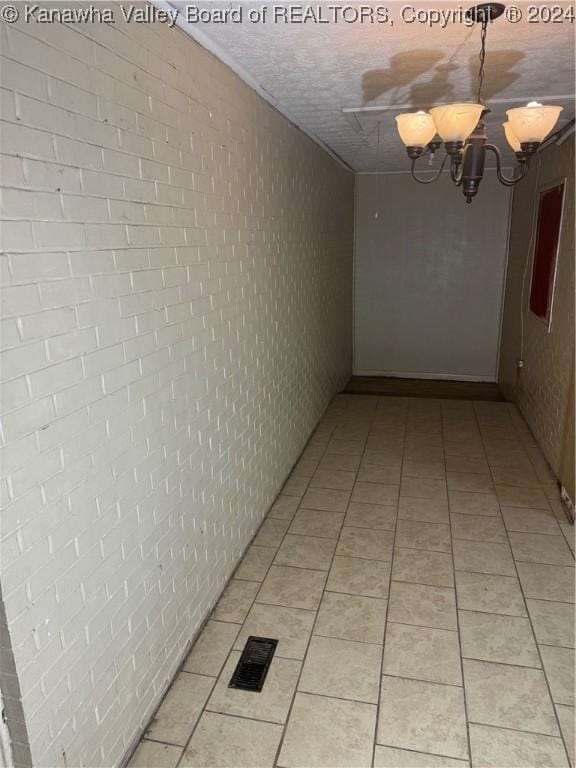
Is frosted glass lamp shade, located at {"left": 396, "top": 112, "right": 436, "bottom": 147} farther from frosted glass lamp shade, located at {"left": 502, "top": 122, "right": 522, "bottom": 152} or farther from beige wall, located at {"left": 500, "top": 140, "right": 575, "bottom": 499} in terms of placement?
beige wall, located at {"left": 500, "top": 140, "right": 575, "bottom": 499}

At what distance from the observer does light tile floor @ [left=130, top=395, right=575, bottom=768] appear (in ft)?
6.42

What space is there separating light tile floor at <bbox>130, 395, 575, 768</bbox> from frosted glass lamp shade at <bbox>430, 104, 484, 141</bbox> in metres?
2.14

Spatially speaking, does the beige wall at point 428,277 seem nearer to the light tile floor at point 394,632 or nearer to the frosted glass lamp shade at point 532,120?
the light tile floor at point 394,632

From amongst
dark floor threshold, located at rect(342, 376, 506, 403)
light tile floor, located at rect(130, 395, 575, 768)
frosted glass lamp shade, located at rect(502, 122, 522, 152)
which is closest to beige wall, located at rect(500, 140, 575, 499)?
dark floor threshold, located at rect(342, 376, 506, 403)

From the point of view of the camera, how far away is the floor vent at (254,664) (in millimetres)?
2207

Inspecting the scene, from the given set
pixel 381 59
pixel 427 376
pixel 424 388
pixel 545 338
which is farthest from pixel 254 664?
pixel 427 376

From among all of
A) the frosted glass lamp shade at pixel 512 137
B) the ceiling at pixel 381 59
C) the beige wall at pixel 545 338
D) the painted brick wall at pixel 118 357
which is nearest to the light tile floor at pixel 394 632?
the painted brick wall at pixel 118 357

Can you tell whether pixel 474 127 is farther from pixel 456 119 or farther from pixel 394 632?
pixel 394 632

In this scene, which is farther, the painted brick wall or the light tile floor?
the light tile floor

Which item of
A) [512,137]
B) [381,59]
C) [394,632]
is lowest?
[394,632]

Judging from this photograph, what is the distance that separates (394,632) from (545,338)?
2936mm

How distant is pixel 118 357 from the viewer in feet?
5.64

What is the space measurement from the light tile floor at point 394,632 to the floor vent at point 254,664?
3cm

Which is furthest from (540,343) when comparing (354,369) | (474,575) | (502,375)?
(354,369)
